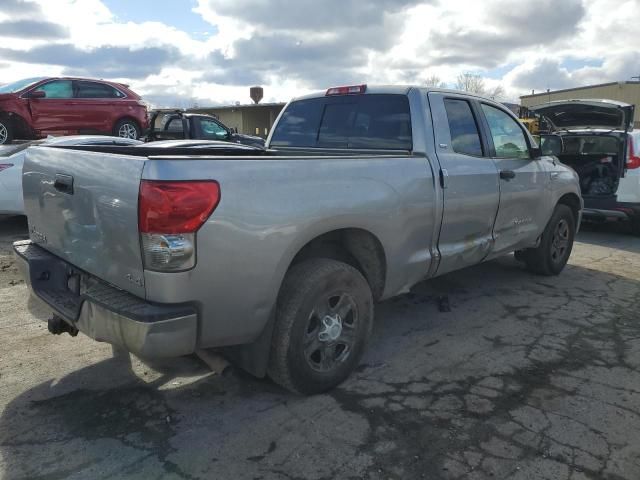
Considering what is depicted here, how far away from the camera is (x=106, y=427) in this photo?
284 centimetres

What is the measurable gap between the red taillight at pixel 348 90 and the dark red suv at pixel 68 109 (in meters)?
8.80

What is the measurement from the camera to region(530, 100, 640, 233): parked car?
8.17m

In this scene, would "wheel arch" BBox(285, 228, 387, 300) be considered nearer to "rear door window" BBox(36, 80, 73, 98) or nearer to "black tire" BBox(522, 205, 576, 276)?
"black tire" BBox(522, 205, 576, 276)

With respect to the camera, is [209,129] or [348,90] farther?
[209,129]

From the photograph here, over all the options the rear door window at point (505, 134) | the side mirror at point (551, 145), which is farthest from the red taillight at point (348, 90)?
the side mirror at point (551, 145)

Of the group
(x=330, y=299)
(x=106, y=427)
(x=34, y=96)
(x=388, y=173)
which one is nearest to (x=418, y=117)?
(x=388, y=173)

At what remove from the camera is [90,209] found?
2.71 meters

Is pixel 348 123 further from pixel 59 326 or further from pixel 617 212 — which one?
pixel 617 212

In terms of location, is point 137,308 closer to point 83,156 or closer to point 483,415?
point 83,156

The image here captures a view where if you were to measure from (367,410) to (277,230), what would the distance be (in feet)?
3.99

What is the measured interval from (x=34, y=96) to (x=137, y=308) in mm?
10238

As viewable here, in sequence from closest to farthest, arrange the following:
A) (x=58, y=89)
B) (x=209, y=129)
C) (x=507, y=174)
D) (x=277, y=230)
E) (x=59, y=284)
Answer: (x=277, y=230), (x=59, y=284), (x=507, y=174), (x=58, y=89), (x=209, y=129)

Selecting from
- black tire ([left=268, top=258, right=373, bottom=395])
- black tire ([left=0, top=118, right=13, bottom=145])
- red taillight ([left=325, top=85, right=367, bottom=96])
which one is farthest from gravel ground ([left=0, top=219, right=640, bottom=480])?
black tire ([left=0, top=118, right=13, bottom=145])

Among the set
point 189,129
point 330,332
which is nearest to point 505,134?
point 330,332
